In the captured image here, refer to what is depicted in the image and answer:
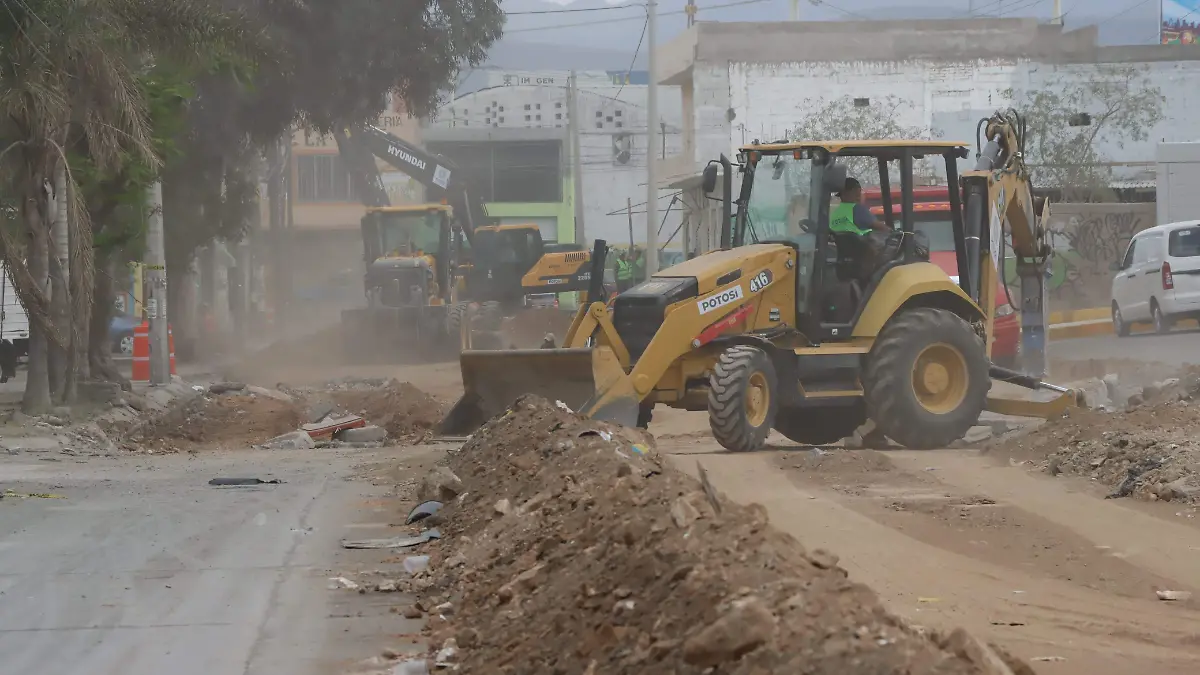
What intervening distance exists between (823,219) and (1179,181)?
29.1 metres

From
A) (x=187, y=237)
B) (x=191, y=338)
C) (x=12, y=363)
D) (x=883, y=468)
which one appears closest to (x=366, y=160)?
(x=191, y=338)

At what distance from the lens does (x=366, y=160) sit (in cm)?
4488

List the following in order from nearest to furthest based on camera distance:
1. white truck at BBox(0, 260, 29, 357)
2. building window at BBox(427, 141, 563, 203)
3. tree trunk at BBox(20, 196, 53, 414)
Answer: tree trunk at BBox(20, 196, 53, 414), white truck at BBox(0, 260, 29, 357), building window at BBox(427, 141, 563, 203)

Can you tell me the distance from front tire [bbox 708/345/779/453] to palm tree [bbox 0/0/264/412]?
29.8ft

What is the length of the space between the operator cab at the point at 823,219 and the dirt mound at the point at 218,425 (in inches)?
313

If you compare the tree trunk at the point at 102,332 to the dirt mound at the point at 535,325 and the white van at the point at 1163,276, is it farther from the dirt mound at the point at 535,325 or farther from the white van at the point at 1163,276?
the white van at the point at 1163,276

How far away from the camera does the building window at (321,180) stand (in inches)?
3558

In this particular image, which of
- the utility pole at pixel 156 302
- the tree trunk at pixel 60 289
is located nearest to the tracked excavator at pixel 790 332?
the tree trunk at pixel 60 289

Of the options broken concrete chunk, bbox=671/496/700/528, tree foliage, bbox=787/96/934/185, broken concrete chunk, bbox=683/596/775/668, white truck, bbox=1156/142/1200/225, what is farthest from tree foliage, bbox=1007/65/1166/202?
broken concrete chunk, bbox=683/596/775/668

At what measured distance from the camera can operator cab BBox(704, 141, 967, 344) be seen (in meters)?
15.6

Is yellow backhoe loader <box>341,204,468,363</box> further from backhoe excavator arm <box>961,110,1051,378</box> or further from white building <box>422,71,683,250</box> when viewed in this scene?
white building <box>422,71,683,250</box>

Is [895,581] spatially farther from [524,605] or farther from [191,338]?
[191,338]

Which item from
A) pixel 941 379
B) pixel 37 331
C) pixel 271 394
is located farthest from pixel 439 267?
pixel 941 379

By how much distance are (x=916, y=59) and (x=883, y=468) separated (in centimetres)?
4377
